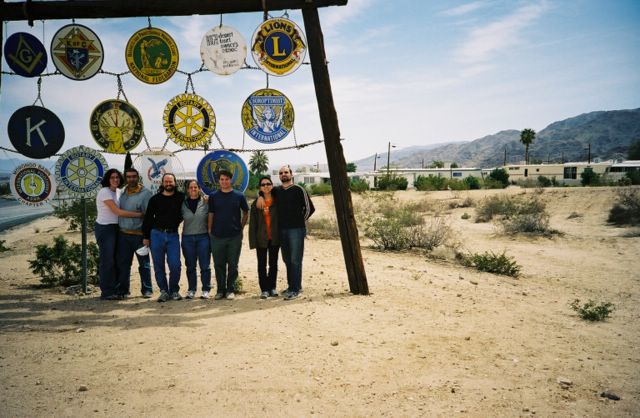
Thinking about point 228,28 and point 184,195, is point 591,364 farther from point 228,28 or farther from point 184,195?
point 228,28

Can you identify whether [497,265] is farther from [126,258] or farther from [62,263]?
[62,263]

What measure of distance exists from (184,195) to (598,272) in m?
9.42

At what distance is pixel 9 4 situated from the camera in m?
5.98

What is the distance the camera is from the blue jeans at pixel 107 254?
19.6ft

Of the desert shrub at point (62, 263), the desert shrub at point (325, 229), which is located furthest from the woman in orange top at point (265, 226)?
the desert shrub at point (325, 229)

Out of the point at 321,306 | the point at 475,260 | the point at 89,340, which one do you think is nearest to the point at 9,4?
the point at 89,340

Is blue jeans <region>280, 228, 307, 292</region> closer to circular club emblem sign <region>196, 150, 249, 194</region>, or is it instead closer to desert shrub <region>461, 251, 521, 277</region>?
circular club emblem sign <region>196, 150, 249, 194</region>

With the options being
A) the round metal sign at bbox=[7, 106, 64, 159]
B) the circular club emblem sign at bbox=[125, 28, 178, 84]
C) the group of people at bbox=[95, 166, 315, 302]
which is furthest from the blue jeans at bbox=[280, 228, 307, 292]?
the round metal sign at bbox=[7, 106, 64, 159]

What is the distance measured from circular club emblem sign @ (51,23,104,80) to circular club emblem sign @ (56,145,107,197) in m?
1.27

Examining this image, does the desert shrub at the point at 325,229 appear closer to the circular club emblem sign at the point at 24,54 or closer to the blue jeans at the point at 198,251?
the blue jeans at the point at 198,251

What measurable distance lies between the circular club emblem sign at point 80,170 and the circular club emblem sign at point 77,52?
4.18 ft

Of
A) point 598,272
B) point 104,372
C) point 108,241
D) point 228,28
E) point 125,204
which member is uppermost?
point 228,28

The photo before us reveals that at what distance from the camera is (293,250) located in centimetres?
602

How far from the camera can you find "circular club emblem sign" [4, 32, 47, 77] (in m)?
6.29
